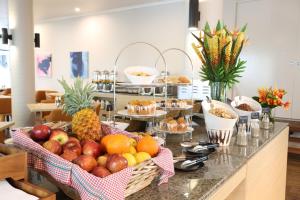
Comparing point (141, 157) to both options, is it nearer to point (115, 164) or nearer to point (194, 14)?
point (115, 164)

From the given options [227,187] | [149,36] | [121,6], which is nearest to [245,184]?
[227,187]

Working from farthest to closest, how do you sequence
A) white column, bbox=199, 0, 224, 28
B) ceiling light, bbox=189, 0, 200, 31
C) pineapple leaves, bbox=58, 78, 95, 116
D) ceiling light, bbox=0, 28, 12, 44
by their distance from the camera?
ceiling light, bbox=0, 28, 12, 44 → ceiling light, bbox=189, 0, 200, 31 → white column, bbox=199, 0, 224, 28 → pineapple leaves, bbox=58, 78, 95, 116

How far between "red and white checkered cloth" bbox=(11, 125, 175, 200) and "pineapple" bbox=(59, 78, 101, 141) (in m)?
0.24

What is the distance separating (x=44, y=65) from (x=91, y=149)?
8280 millimetres

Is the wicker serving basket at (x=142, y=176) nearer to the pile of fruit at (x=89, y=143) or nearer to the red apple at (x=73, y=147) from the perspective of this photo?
the pile of fruit at (x=89, y=143)

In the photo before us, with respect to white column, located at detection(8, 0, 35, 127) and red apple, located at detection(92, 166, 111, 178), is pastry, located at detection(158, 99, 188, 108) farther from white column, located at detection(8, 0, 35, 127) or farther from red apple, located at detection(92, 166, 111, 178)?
white column, located at detection(8, 0, 35, 127)

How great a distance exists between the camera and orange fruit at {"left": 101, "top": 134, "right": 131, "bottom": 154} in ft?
3.29

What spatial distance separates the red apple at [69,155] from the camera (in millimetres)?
889

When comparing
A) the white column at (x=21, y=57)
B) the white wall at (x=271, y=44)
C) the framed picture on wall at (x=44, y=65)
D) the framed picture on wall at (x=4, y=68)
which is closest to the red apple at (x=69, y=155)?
the white column at (x=21, y=57)

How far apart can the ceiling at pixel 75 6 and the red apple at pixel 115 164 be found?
5521 mm

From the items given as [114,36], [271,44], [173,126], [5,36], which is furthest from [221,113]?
[114,36]

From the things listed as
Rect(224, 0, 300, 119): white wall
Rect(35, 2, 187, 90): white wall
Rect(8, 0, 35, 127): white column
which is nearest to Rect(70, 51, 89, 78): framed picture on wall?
Rect(35, 2, 187, 90): white wall

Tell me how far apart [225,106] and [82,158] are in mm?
1125

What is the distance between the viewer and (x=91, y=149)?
0.99m
